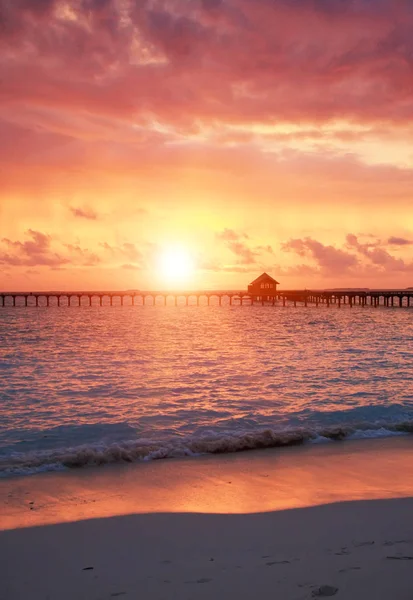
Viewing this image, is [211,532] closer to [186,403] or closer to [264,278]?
[186,403]

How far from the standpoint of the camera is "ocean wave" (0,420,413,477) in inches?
330

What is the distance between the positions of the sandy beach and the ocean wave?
47 centimetres

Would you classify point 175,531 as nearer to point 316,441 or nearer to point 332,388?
point 316,441

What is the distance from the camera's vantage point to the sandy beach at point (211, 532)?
4285 millimetres

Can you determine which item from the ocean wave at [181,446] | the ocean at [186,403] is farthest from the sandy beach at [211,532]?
the ocean at [186,403]

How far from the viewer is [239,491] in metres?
6.84

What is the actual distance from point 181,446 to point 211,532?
157 inches

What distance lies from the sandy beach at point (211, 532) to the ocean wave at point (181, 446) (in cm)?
47

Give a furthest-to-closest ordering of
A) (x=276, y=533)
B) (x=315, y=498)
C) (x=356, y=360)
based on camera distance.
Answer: (x=356, y=360) → (x=315, y=498) → (x=276, y=533)

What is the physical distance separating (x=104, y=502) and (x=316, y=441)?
4805mm

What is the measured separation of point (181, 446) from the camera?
9.37 m

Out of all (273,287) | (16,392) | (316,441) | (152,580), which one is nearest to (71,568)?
(152,580)

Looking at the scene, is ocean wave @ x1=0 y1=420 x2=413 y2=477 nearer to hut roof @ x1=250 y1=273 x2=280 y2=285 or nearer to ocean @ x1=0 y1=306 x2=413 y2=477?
ocean @ x1=0 y1=306 x2=413 y2=477

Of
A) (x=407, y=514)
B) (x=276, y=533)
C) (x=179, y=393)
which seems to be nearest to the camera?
(x=276, y=533)
